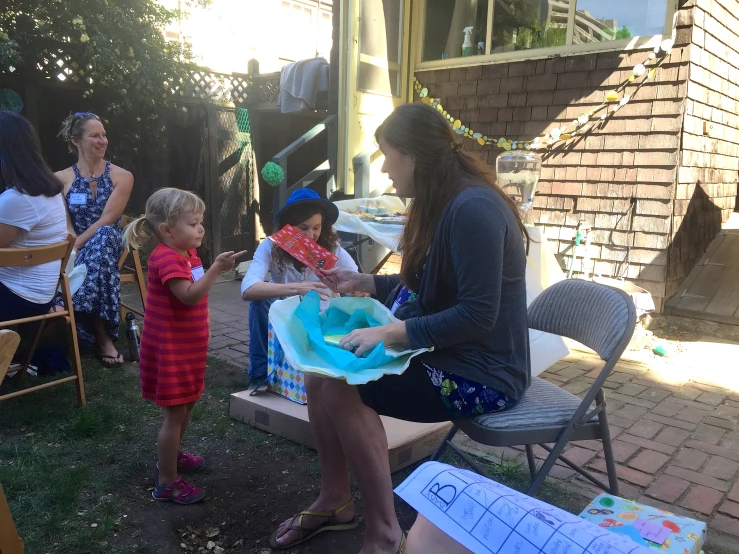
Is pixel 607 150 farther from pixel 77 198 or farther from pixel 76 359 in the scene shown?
pixel 76 359

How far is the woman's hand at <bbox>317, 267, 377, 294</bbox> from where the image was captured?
207 cm

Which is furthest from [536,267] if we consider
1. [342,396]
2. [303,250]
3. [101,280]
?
[101,280]

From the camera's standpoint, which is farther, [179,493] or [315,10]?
[315,10]

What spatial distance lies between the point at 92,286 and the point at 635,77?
4269 mm

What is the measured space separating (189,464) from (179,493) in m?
0.24

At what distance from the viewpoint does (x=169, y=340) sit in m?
2.05

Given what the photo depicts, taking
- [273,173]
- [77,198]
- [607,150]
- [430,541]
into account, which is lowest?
[430,541]

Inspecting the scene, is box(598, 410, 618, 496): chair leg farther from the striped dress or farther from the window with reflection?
the window with reflection

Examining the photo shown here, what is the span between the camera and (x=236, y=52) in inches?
404

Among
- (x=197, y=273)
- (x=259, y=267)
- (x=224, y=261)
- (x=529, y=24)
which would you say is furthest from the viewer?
(x=529, y=24)

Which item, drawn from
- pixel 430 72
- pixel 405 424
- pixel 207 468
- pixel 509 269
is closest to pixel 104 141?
pixel 207 468

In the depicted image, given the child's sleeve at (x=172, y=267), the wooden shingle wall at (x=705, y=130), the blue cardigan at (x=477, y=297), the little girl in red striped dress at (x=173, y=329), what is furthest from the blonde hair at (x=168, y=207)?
the wooden shingle wall at (x=705, y=130)

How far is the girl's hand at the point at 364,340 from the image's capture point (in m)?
1.52

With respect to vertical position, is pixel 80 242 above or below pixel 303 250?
below
